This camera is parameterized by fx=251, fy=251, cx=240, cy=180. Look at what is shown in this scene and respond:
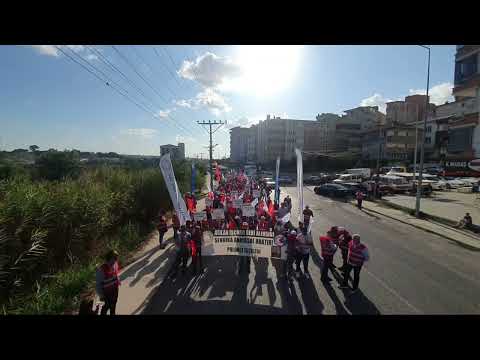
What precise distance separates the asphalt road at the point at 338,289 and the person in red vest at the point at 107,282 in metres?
1.01

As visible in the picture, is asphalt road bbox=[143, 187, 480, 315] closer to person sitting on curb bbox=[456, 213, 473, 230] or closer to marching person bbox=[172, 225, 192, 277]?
marching person bbox=[172, 225, 192, 277]

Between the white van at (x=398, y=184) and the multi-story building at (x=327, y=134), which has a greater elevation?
the multi-story building at (x=327, y=134)

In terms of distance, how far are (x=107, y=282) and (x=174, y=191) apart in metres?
4.65

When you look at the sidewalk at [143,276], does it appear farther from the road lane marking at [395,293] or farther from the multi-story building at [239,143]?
the multi-story building at [239,143]

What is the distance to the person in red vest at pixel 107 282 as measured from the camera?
505 centimetres

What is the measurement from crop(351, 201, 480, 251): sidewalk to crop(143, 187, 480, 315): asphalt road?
1.55 m

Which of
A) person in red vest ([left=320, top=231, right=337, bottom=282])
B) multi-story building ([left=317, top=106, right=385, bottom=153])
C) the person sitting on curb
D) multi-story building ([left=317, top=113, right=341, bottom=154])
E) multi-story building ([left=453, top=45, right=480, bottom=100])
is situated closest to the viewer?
person in red vest ([left=320, top=231, right=337, bottom=282])

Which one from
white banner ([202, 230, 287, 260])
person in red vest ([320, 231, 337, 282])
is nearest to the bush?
white banner ([202, 230, 287, 260])

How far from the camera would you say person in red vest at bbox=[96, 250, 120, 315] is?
505 cm

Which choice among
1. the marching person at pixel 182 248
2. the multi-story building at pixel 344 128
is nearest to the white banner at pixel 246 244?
the marching person at pixel 182 248
